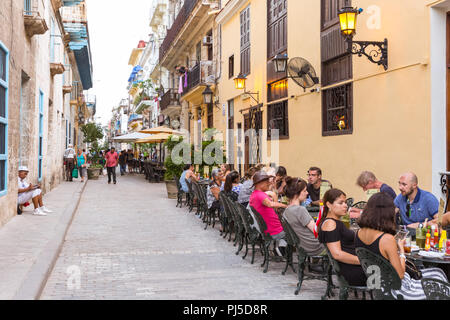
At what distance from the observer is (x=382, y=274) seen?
155 inches

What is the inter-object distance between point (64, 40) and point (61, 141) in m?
4.94

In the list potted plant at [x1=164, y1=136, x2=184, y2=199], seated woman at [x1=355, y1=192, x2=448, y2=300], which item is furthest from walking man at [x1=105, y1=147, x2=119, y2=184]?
A: seated woman at [x1=355, y1=192, x2=448, y2=300]

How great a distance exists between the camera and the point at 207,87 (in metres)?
21.8

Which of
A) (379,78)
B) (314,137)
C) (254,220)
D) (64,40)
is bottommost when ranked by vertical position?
(254,220)

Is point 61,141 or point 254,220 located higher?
point 61,141

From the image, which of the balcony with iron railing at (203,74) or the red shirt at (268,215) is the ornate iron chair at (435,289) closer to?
the red shirt at (268,215)

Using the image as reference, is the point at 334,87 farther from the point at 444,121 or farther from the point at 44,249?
the point at 44,249

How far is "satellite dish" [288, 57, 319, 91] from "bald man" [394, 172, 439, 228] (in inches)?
248

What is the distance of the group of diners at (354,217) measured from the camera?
4.09 metres

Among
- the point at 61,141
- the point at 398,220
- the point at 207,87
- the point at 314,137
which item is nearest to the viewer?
the point at 398,220

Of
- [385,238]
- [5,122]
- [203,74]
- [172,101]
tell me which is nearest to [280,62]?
[5,122]

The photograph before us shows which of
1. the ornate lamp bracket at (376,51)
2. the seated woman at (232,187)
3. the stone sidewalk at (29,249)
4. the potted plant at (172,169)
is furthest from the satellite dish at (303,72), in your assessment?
the stone sidewalk at (29,249)

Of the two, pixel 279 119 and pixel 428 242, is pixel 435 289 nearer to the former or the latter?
pixel 428 242
